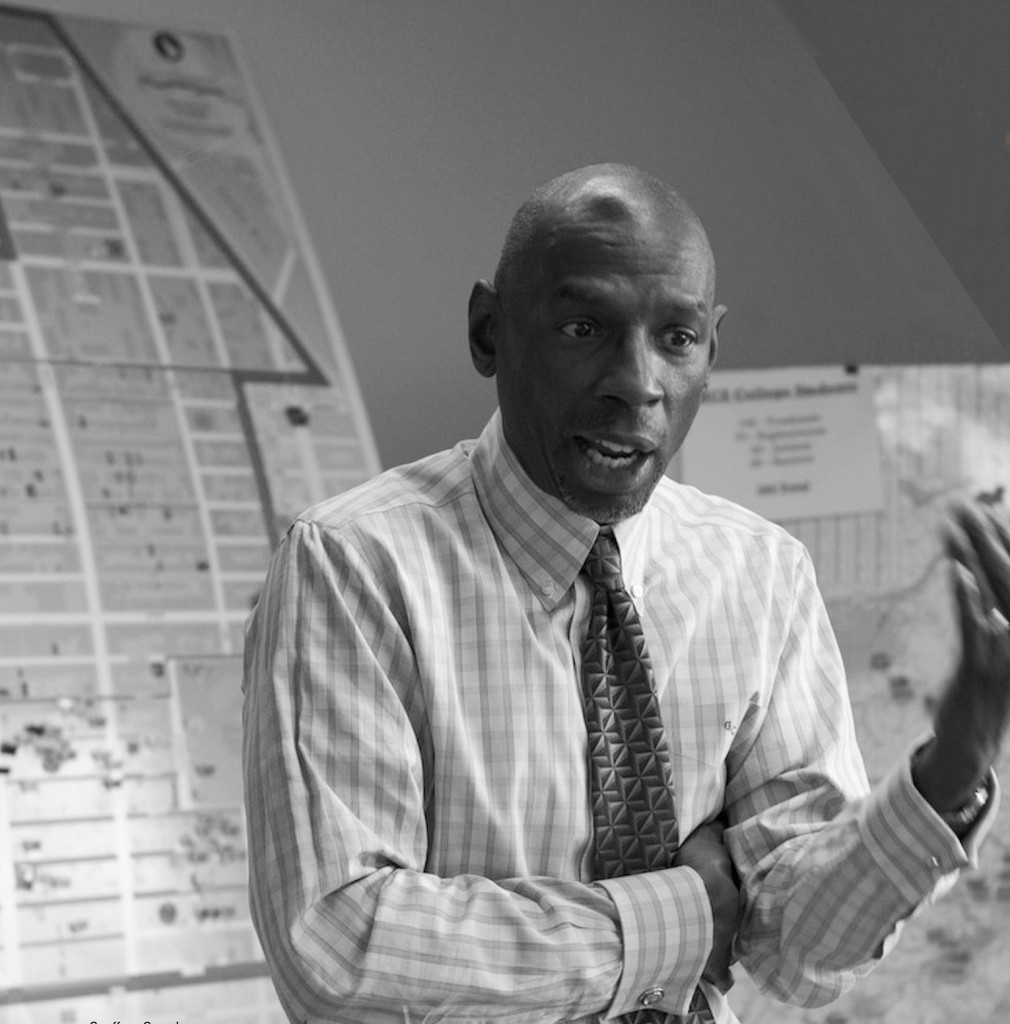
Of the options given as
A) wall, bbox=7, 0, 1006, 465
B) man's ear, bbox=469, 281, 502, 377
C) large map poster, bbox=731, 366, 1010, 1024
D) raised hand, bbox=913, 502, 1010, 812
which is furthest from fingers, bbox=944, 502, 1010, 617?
large map poster, bbox=731, 366, 1010, 1024

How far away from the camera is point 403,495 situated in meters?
1.42

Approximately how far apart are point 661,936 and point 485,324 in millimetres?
533

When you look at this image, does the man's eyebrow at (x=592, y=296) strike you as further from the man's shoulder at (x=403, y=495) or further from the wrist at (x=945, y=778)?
the wrist at (x=945, y=778)

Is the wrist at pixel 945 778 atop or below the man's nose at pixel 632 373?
below

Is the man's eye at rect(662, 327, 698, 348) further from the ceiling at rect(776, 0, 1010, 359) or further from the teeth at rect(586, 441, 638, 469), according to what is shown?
the ceiling at rect(776, 0, 1010, 359)

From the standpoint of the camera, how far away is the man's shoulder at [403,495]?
1374mm

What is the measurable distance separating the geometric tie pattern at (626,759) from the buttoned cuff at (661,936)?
29mm

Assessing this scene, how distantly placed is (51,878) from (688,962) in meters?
1.53

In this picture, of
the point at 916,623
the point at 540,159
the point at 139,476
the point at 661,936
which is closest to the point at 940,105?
the point at 540,159

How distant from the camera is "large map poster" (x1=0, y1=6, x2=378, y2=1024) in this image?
2.57 m

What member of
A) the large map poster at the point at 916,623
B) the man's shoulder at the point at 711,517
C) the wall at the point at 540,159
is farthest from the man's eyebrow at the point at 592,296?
the large map poster at the point at 916,623

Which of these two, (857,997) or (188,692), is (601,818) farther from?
(857,997)

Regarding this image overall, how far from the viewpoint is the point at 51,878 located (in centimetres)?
254

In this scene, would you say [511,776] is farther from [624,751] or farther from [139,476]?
[139,476]
